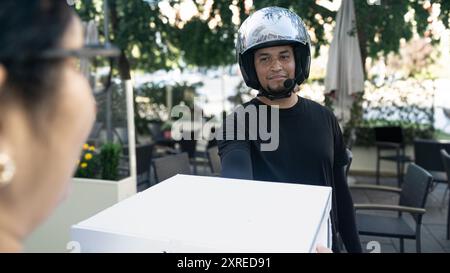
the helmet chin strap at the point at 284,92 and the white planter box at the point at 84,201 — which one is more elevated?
the helmet chin strap at the point at 284,92

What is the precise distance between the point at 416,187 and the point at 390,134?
12.9 feet

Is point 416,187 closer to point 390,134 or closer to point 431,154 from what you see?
point 431,154

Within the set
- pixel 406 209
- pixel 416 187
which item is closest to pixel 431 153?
pixel 416 187

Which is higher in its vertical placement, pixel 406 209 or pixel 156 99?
pixel 156 99

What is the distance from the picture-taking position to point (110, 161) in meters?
3.88

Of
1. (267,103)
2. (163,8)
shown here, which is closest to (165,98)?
(163,8)

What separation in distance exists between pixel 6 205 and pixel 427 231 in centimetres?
492

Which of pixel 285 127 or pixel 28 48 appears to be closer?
pixel 28 48

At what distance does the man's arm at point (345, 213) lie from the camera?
169 cm

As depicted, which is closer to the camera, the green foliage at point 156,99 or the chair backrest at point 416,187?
the chair backrest at point 416,187

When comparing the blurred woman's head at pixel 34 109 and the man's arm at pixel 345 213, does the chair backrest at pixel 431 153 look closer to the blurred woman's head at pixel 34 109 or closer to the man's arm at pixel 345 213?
the man's arm at pixel 345 213

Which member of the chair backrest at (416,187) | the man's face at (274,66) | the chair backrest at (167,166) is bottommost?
the chair backrest at (416,187)

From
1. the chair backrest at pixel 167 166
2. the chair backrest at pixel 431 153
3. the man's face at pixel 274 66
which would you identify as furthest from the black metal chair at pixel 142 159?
the chair backrest at pixel 431 153
